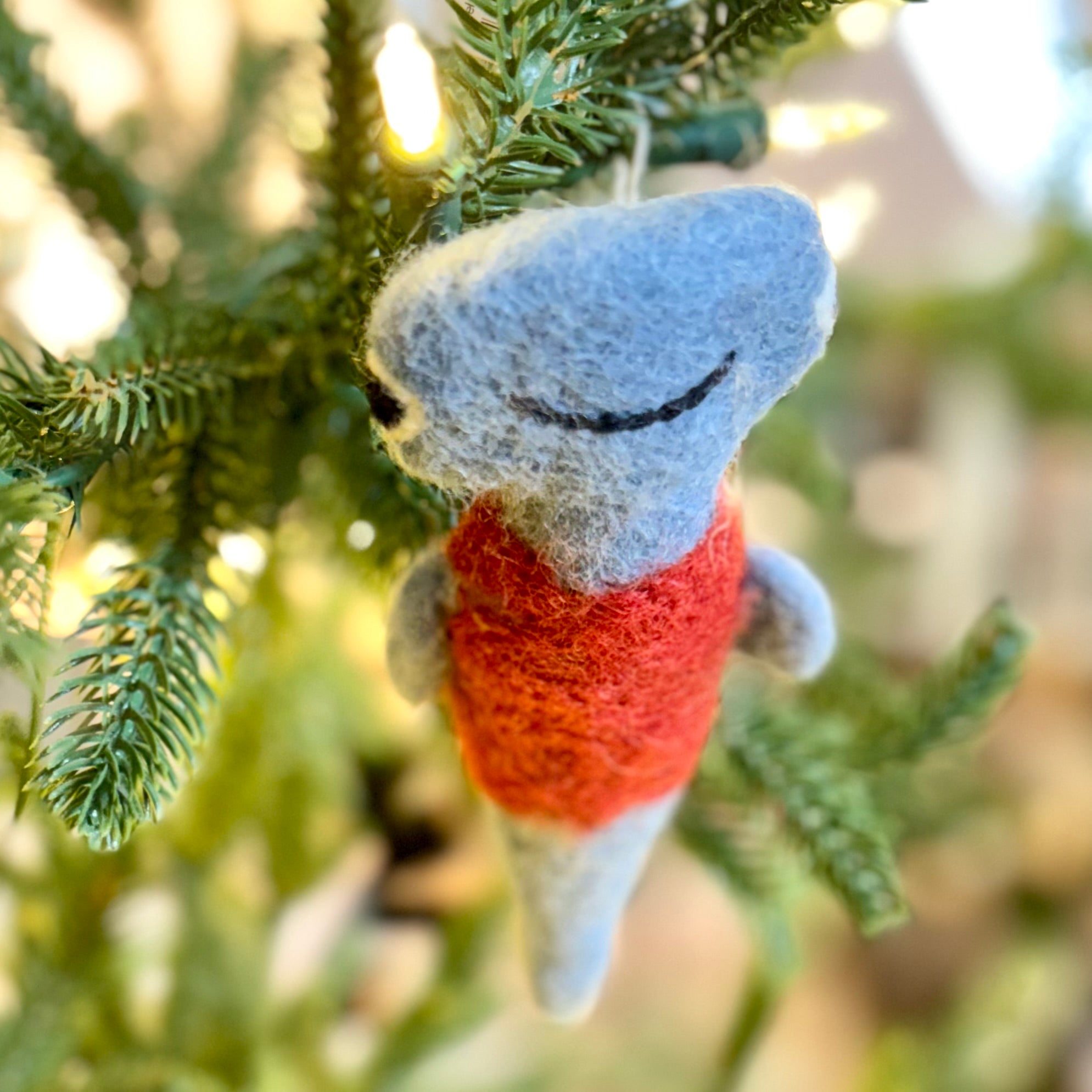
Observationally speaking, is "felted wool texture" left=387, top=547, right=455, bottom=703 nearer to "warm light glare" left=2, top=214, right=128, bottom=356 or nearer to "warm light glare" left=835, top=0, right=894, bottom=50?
"warm light glare" left=835, top=0, right=894, bottom=50

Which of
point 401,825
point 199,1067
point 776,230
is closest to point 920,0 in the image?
point 776,230

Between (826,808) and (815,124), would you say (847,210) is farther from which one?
(826,808)

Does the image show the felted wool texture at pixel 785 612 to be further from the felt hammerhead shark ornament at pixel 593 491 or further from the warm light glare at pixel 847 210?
the warm light glare at pixel 847 210

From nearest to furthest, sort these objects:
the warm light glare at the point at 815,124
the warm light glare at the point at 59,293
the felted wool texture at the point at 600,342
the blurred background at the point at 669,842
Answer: the felted wool texture at the point at 600,342 < the warm light glare at the point at 815,124 < the blurred background at the point at 669,842 < the warm light glare at the point at 59,293

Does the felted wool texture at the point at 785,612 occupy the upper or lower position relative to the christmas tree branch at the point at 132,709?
lower

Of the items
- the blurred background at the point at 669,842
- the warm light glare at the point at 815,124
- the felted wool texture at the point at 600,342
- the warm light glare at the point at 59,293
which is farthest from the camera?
the warm light glare at the point at 59,293

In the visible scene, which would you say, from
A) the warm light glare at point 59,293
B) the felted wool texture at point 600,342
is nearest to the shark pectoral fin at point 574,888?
the felted wool texture at point 600,342
